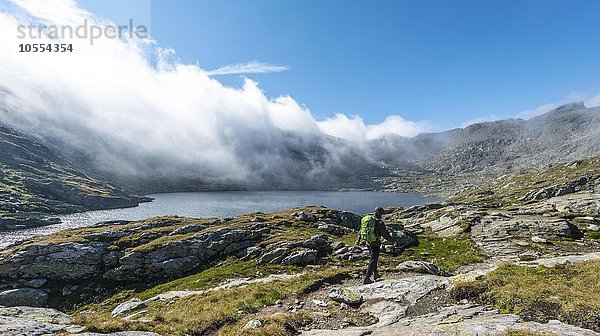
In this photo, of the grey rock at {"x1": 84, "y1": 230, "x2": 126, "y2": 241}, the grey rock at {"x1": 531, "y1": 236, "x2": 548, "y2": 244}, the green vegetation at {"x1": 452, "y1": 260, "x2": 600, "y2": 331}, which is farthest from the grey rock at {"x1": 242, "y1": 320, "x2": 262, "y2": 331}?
the grey rock at {"x1": 84, "y1": 230, "x2": 126, "y2": 241}

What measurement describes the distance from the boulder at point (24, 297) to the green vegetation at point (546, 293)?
189 ft

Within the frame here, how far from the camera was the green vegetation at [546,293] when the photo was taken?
34.2 ft

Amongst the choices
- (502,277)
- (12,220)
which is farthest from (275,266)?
(12,220)

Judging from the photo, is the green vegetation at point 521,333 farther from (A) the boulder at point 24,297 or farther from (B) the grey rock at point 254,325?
(A) the boulder at point 24,297

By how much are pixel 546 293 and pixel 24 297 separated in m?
62.8

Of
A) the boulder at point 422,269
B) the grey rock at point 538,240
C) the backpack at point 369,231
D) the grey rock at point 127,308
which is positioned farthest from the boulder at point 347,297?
the grey rock at point 538,240

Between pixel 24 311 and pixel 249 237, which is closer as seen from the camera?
pixel 24 311

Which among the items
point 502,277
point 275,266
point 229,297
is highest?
point 502,277

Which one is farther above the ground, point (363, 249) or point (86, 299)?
point (363, 249)

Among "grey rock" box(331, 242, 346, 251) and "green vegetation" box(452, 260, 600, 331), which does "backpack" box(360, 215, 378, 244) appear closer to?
"green vegetation" box(452, 260, 600, 331)

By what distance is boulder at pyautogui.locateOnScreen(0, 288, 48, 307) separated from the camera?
4231 centimetres

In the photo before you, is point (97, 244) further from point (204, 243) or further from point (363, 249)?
point (363, 249)

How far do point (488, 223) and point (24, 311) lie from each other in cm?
6744

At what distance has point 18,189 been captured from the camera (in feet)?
635
